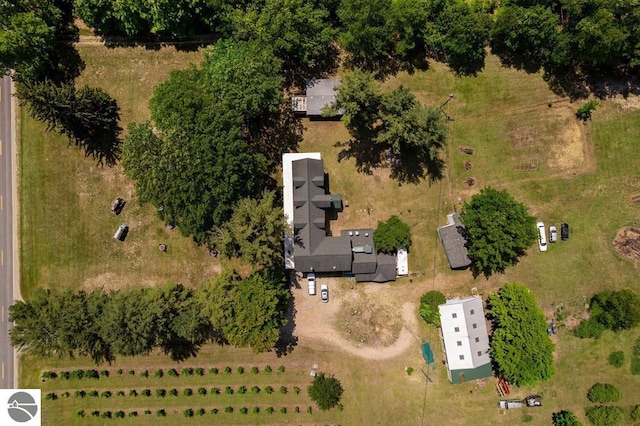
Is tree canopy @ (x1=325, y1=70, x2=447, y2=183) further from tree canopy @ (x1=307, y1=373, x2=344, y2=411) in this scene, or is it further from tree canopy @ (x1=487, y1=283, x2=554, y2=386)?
tree canopy @ (x1=307, y1=373, x2=344, y2=411)

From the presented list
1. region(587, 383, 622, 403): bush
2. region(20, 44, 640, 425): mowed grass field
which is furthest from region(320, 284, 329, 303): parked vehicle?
region(587, 383, 622, 403): bush

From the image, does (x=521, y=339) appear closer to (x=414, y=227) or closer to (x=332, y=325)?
(x=414, y=227)

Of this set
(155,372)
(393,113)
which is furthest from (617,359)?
(155,372)

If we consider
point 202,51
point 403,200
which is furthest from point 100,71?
point 403,200

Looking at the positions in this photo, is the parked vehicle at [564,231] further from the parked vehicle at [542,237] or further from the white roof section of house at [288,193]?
the white roof section of house at [288,193]

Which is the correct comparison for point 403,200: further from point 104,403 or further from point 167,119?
point 104,403
